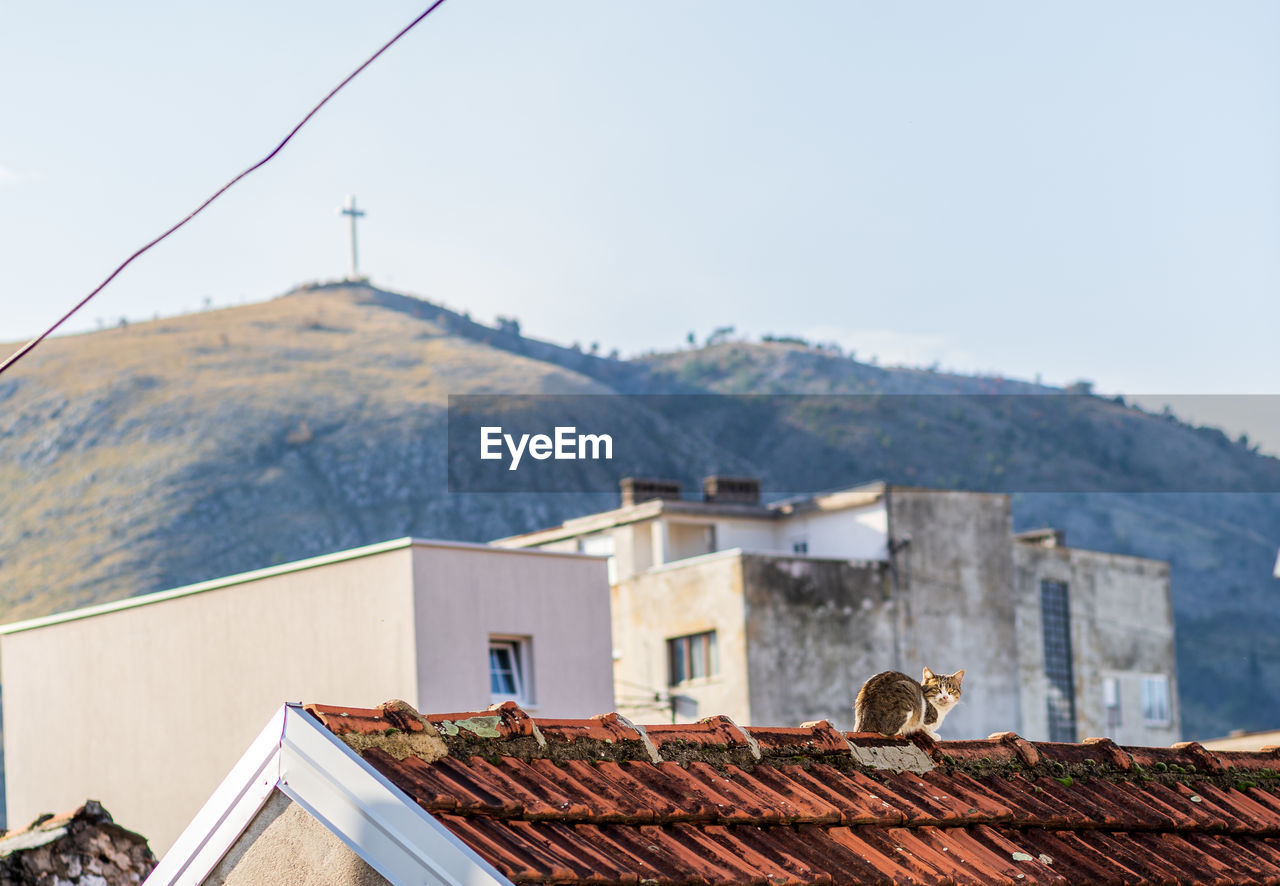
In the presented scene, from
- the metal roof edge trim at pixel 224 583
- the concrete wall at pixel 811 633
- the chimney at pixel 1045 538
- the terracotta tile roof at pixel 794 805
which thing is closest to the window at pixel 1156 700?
the chimney at pixel 1045 538

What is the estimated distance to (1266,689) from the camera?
345 ft

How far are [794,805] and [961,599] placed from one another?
138 feet

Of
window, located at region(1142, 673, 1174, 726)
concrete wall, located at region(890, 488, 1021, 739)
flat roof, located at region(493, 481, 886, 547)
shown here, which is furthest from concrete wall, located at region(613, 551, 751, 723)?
window, located at region(1142, 673, 1174, 726)

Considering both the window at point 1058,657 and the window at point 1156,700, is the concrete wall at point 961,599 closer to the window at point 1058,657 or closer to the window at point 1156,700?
the window at point 1058,657

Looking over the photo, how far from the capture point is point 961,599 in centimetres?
4659

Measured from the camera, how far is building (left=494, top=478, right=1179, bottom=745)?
43062 mm

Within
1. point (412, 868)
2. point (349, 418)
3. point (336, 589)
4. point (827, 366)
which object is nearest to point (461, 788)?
point (412, 868)

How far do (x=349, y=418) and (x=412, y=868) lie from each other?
118 m

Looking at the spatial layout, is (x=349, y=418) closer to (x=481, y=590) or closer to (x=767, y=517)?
(x=767, y=517)

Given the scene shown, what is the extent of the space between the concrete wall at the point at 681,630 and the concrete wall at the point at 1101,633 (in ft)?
30.1

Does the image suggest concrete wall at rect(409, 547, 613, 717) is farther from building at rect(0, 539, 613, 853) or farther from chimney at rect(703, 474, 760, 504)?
chimney at rect(703, 474, 760, 504)

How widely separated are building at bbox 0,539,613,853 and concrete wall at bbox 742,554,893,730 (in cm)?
1551

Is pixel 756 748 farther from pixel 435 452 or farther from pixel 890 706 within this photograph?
pixel 435 452

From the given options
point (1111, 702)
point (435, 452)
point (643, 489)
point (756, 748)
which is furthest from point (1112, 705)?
point (435, 452)
